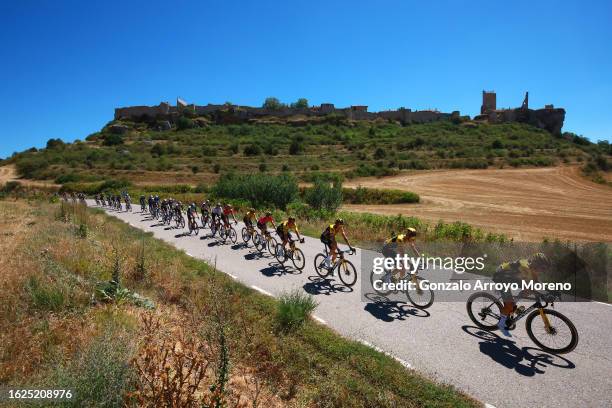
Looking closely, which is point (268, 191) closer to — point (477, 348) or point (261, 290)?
point (261, 290)

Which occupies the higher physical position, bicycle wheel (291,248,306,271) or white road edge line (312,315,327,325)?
bicycle wheel (291,248,306,271)

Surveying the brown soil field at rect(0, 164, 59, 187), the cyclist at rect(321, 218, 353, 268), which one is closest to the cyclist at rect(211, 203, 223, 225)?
the cyclist at rect(321, 218, 353, 268)

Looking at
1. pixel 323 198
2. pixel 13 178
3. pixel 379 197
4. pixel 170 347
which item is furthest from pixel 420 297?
pixel 13 178

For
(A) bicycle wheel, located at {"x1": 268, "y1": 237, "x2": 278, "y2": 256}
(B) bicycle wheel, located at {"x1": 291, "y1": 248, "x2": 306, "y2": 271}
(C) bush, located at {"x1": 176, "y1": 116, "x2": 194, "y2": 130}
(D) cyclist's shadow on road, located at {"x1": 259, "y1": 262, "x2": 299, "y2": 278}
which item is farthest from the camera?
(C) bush, located at {"x1": 176, "y1": 116, "x2": 194, "y2": 130}

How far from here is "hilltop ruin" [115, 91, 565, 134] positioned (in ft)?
380

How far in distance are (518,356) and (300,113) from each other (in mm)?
125591

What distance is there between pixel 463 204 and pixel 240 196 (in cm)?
2213

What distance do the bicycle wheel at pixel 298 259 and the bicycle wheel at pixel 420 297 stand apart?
13.3 ft

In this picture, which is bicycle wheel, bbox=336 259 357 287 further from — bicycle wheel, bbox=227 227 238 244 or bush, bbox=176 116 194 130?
bush, bbox=176 116 194 130

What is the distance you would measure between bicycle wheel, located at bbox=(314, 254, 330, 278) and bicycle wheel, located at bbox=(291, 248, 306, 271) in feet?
2.50

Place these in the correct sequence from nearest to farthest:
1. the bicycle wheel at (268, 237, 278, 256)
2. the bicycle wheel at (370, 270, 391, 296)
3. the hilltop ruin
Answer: the bicycle wheel at (370, 270, 391, 296)
the bicycle wheel at (268, 237, 278, 256)
the hilltop ruin

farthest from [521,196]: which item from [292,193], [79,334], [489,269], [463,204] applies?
[79,334]

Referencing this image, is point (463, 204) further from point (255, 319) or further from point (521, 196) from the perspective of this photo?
point (255, 319)

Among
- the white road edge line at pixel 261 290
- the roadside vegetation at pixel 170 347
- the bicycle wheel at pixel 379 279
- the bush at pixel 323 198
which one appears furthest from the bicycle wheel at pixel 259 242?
the bush at pixel 323 198
